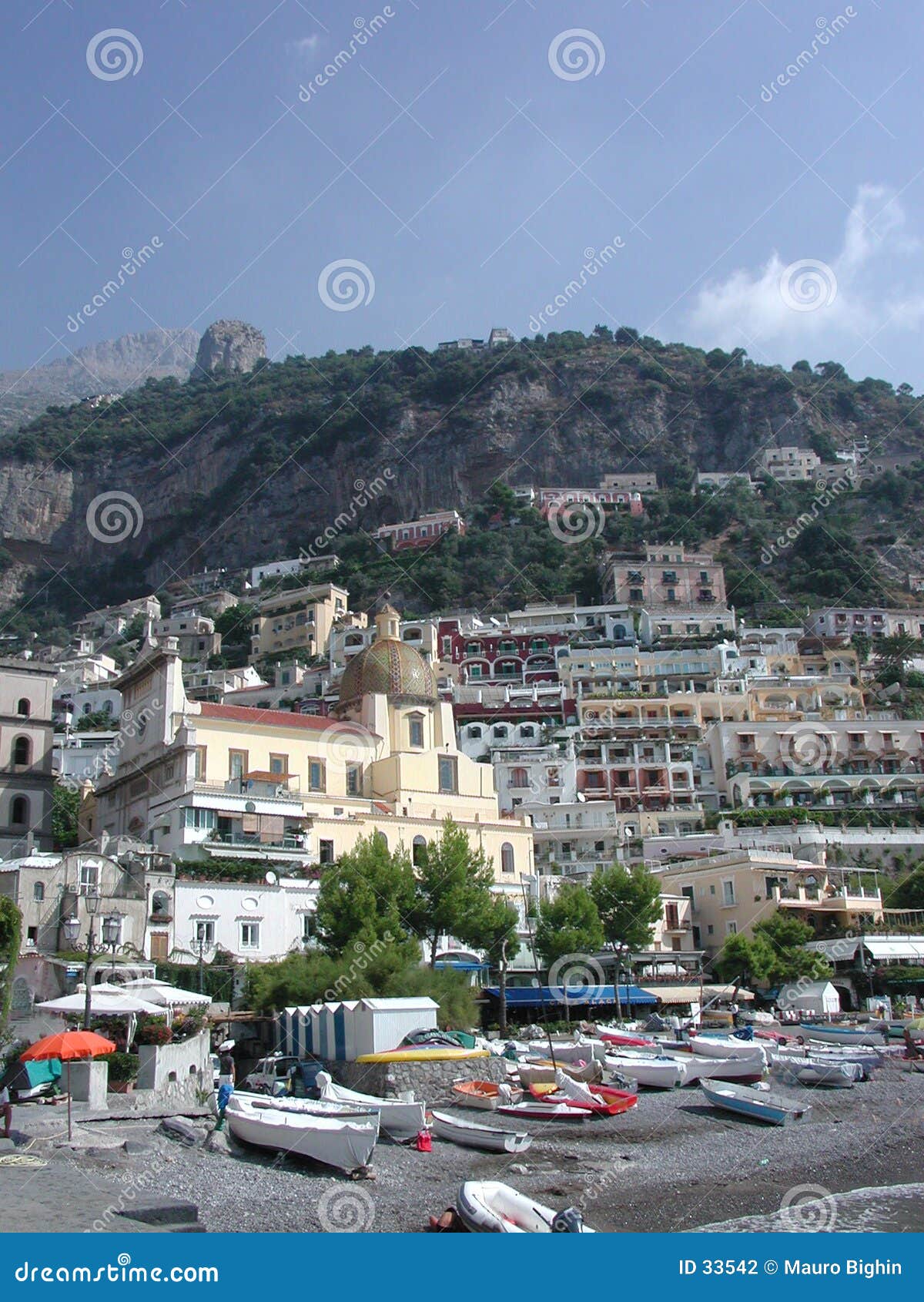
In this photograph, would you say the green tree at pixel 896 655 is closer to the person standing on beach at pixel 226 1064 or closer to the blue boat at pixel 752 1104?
the blue boat at pixel 752 1104

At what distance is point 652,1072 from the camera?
31.8m

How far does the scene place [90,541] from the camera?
554 feet

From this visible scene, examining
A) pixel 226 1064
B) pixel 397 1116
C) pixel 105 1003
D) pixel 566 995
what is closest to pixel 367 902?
pixel 226 1064

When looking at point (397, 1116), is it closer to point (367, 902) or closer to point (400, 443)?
point (367, 902)

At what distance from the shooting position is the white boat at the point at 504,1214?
15.0 meters

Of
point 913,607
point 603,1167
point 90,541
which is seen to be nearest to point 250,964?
point 603,1167

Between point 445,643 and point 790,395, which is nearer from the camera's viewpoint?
point 445,643

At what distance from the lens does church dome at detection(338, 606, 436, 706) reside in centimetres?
5259

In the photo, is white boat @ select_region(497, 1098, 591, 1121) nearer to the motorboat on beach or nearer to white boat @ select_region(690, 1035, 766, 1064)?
the motorboat on beach

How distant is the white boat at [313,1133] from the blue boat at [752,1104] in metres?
11.2

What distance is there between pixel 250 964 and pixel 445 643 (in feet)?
232

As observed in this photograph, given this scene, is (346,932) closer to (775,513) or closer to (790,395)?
(775,513)

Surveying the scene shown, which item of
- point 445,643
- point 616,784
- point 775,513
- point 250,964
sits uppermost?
point 775,513

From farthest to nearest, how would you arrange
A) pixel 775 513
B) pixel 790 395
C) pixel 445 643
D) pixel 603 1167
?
1. pixel 790 395
2. pixel 775 513
3. pixel 445 643
4. pixel 603 1167
